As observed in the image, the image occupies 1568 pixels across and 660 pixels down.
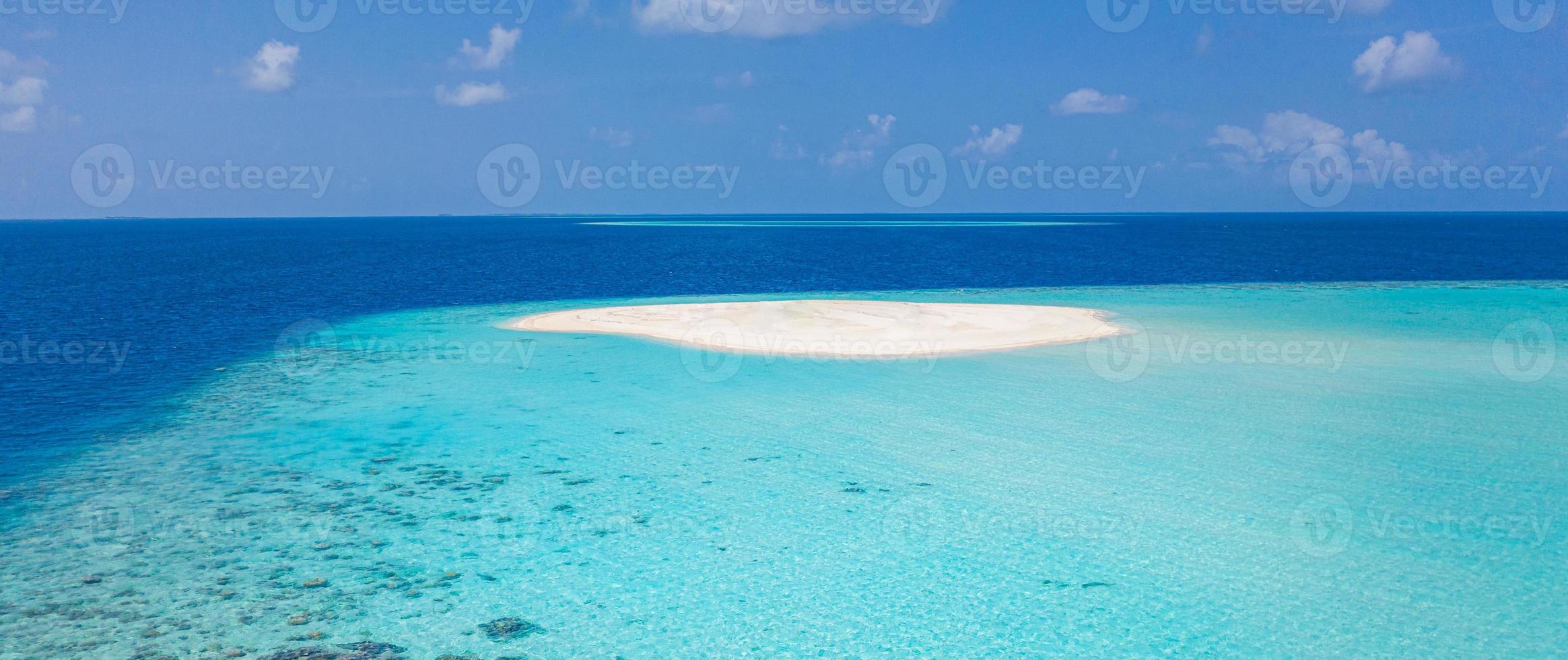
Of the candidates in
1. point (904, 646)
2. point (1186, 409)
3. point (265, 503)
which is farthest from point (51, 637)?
point (1186, 409)

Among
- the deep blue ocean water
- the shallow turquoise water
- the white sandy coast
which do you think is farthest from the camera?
the white sandy coast

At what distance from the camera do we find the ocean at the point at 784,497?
11953mm

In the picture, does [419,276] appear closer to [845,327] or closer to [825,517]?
[845,327]

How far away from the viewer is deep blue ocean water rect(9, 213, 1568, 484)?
29.6m

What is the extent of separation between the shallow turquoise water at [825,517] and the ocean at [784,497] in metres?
0.07

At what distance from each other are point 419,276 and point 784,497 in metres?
72.6

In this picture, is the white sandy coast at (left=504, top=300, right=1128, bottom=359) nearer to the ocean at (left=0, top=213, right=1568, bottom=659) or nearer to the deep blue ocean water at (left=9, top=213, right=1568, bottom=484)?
the ocean at (left=0, top=213, right=1568, bottom=659)

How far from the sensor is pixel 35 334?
1593 inches

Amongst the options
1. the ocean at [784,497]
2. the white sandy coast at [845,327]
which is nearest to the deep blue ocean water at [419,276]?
the ocean at [784,497]

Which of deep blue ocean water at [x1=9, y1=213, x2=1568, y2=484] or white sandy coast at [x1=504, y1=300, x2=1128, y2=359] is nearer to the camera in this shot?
deep blue ocean water at [x1=9, y1=213, x2=1568, y2=484]

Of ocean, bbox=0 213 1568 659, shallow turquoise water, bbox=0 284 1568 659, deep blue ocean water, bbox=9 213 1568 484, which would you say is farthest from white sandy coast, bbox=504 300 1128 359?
deep blue ocean water, bbox=9 213 1568 484

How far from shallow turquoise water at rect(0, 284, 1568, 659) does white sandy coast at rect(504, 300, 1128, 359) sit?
4.93 metres

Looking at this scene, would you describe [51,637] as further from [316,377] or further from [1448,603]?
[316,377]

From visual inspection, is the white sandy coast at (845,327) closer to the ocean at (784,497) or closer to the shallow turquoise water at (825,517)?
the ocean at (784,497)
